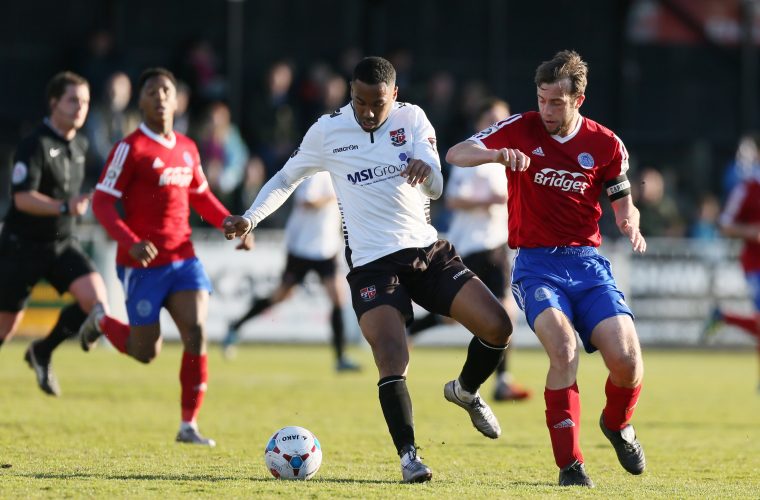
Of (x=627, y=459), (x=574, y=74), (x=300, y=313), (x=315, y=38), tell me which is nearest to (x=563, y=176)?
(x=574, y=74)

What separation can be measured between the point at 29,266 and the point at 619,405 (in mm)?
5162

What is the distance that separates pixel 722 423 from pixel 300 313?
351 inches

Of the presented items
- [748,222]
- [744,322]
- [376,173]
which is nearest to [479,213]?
[748,222]

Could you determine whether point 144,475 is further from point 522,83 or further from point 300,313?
point 522,83

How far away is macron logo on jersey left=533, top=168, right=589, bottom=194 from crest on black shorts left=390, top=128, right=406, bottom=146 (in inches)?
31.8

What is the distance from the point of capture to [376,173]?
306 inches

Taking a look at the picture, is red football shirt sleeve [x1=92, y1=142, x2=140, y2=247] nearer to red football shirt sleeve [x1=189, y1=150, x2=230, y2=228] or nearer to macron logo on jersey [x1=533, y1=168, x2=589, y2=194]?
red football shirt sleeve [x1=189, y1=150, x2=230, y2=228]

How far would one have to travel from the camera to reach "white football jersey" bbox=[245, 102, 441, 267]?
778cm

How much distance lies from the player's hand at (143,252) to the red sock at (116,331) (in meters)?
1.06

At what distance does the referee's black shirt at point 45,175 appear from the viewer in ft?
33.8

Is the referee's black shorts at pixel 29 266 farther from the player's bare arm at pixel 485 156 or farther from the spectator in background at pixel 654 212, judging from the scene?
the spectator in background at pixel 654 212

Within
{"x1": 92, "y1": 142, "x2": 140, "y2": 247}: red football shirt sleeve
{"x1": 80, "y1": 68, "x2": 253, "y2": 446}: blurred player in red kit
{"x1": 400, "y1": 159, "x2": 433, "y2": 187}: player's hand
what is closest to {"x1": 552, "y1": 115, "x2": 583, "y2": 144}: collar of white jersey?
{"x1": 400, "y1": 159, "x2": 433, "y2": 187}: player's hand

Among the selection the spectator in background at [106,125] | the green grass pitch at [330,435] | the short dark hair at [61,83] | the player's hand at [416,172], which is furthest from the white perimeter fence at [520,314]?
the player's hand at [416,172]

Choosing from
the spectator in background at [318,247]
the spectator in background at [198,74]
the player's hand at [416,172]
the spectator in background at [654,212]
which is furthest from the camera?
the spectator in background at [654,212]
